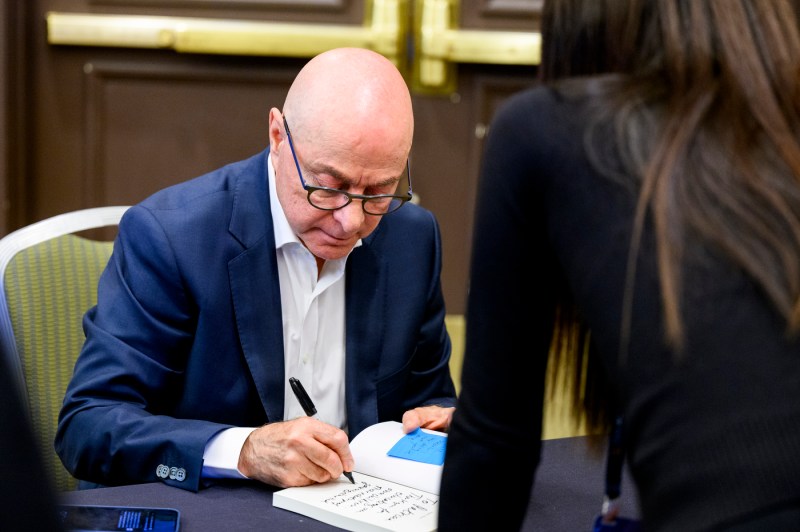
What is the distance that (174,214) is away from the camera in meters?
1.71

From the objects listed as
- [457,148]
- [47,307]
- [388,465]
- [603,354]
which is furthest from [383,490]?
[457,148]

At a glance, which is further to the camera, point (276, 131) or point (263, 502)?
point (276, 131)

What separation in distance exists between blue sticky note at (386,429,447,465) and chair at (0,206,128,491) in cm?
65

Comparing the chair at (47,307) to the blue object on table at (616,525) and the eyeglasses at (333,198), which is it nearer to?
the eyeglasses at (333,198)

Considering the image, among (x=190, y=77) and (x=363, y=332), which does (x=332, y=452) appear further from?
(x=190, y=77)

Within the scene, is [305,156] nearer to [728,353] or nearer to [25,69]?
[728,353]

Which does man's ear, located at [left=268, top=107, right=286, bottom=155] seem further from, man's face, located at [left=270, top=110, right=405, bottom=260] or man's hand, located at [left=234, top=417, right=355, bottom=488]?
man's hand, located at [left=234, top=417, right=355, bottom=488]

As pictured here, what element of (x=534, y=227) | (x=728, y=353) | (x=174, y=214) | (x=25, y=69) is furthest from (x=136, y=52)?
(x=728, y=353)

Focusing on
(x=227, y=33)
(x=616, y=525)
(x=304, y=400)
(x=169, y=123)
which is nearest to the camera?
(x=616, y=525)

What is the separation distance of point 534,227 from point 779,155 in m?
0.23

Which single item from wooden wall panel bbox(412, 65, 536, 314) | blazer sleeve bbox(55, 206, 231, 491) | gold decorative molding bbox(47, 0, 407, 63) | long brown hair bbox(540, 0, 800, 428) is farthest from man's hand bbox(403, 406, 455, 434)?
gold decorative molding bbox(47, 0, 407, 63)

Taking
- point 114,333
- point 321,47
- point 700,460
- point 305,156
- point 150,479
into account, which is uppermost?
point 321,47

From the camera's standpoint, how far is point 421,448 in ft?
4.81

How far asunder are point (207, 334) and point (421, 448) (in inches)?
16.9
